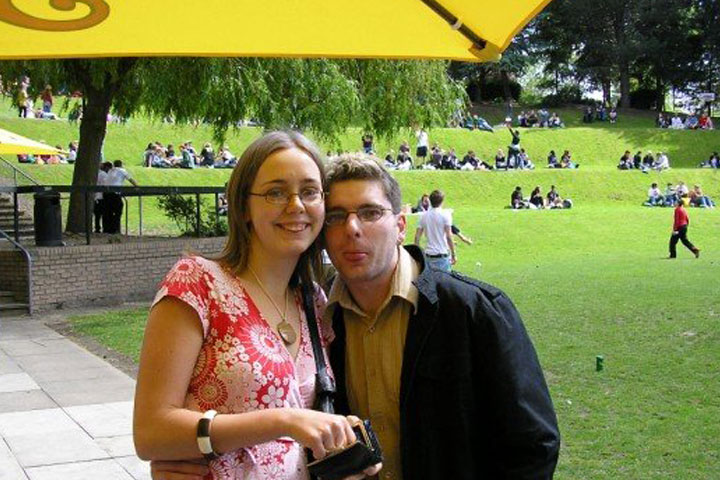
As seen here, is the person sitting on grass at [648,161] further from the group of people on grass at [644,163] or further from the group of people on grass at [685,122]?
the group of people on grass at [685,122]

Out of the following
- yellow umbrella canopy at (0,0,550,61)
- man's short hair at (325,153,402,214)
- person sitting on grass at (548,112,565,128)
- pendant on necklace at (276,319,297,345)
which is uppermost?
person sitting on grass at (548,112,565,128)

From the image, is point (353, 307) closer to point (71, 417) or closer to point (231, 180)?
point (231, 180)

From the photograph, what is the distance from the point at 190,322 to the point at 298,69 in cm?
1557

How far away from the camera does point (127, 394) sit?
8.88m

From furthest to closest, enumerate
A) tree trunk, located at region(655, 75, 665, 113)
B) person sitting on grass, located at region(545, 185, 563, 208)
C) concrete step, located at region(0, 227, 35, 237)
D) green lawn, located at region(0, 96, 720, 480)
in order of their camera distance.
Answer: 1. tree trunk, located at region(655, 75, 665, 113)
2. person sitting on grass, located at region(545, 185, 563, 208)
3. concrete step, located at region(0, 227, 35, 237)
4. green lawn, located at region(0, 96, 720, 480)

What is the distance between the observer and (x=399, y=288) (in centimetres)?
235

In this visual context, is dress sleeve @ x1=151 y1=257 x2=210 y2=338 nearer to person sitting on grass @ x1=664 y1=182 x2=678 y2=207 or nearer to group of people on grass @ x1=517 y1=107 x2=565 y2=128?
person sitting on grass @ x1=664 y1=182 x2=678 y2=207

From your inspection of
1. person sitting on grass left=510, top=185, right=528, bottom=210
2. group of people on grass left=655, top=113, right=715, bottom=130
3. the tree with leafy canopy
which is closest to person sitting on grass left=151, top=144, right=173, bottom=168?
person sitting on grass left=510, top=185, right=528, bottom=210

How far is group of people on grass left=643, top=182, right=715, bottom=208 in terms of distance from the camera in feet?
123

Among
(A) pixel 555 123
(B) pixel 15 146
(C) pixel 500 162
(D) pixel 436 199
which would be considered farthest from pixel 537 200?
(B) pixel 15 146

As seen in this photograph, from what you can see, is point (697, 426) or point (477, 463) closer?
point (477, 463)

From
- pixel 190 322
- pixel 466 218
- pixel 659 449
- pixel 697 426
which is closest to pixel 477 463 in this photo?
pixel 190 322

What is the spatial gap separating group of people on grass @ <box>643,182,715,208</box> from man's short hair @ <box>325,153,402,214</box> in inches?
1457

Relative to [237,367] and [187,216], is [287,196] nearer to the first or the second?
[237,367]
